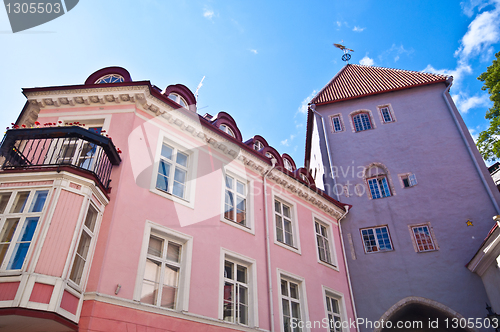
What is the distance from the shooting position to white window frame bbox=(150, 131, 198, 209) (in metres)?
10.4

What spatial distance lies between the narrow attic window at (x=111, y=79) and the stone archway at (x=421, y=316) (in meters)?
13.1

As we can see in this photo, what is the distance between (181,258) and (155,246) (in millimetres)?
773

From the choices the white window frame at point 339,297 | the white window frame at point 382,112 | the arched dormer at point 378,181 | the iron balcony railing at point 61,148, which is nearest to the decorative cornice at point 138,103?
the iron balcony railing at point 61,148

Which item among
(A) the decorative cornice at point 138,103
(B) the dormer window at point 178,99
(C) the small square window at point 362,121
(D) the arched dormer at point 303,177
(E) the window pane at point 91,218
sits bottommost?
(E) the window pane at point 91,218

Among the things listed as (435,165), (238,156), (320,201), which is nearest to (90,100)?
(238,156)

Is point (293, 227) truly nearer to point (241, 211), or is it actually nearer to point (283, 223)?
point (283, 223)

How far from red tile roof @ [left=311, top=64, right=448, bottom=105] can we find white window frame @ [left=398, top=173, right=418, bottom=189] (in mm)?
5411

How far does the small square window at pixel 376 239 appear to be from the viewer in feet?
55.8

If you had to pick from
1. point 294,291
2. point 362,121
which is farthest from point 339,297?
point 362,121

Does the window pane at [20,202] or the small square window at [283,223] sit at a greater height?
the small square window at [283,223]

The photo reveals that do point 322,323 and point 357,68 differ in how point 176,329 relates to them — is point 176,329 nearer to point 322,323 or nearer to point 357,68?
point 322,323

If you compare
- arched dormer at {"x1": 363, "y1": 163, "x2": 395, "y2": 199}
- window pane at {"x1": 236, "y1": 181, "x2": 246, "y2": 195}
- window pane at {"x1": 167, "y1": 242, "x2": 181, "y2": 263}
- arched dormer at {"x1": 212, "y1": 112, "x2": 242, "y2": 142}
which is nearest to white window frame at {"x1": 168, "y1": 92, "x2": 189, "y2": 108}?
arched dormer at {"x1": 212, "y1": 112, "x2": 242, "y2": 142}

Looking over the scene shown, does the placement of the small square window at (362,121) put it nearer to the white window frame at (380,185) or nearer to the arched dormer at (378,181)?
the arched dormer at (378,181)

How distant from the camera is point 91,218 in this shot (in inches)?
345
